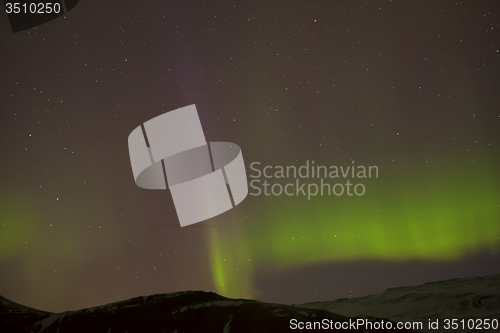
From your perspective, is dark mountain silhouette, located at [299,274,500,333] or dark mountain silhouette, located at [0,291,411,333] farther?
dark mountain silhouette, located at [299,274,500,333]

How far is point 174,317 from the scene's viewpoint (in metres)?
8.86

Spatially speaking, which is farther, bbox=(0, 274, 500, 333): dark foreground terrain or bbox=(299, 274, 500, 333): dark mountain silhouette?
bbox=(299, 274, 500, 333): dark mountain silhouette

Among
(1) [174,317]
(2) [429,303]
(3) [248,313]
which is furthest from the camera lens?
(2) [429,303]

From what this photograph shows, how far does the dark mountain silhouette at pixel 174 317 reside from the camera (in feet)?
24.6

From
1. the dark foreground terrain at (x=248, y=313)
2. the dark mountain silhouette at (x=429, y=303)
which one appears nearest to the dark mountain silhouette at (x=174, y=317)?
the dark foreground terrain at (x=248, y=313)

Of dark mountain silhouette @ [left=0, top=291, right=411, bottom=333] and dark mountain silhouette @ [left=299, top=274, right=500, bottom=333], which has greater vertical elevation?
dark mountain silhouette @ [left=0, top=291, right=411, bottom=333]

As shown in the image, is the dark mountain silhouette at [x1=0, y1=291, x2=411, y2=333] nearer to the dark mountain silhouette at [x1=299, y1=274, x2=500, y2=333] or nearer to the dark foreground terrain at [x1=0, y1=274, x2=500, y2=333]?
the dark foreground terrain at [x1=0, y1=274, x2=500, y2=333]

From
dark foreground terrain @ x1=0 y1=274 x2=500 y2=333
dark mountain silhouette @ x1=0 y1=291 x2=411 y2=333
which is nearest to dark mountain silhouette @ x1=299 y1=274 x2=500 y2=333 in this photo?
dark foreground terrain @ x1=0 y1=274 x2=500 y2=333

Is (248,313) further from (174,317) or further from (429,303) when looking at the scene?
(429,303)

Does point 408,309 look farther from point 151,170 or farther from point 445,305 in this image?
point 151,170

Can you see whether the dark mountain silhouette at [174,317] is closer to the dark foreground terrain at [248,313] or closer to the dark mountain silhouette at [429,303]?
the dark foreground terrain at [248,313]

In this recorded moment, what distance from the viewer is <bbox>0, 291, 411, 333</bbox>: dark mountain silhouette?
24.6 ft

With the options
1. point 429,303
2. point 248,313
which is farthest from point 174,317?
point 429,303

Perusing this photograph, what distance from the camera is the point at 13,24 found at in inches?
228
